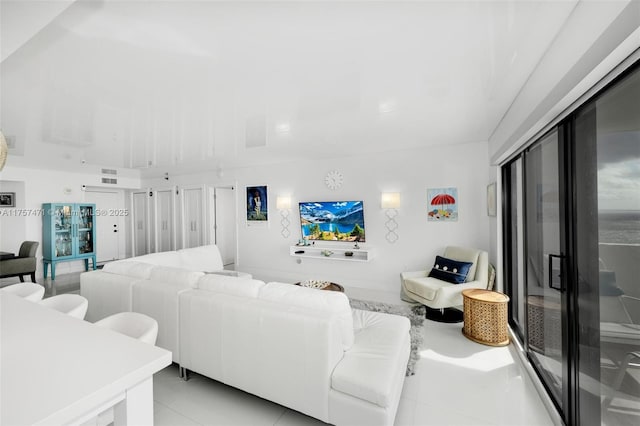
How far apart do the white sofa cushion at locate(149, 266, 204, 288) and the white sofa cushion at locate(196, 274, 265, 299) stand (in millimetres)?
85

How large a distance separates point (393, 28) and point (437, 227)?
141 inches

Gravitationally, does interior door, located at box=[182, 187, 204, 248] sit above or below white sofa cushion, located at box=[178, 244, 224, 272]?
above

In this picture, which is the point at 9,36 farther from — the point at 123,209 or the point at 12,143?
the point at 123,209

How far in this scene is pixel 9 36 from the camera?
1309 millimetres

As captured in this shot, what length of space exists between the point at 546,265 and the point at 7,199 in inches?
360

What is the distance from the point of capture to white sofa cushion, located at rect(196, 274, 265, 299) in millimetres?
2055

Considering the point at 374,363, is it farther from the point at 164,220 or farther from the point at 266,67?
the point at 164,220

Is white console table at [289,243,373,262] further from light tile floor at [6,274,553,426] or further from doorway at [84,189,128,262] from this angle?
doorway at [84,189,128,262]

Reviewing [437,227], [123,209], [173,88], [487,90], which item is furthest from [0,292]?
[123,209]

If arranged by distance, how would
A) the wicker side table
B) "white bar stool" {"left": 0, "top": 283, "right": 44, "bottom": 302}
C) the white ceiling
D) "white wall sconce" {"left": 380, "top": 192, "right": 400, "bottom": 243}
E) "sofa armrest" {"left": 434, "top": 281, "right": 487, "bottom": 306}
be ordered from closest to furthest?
→ the white ceiling < "white bar stool" {"left": 0, "top": 283, "right": 44, "bottom": 302} < the wicker side table < "sofa armrest" {"left": 434, "top": 281, "right": 487, "bottom": 306} < "white wall sconce" {"left": 380, "top": 192, "right": 400, "bottom": 243}

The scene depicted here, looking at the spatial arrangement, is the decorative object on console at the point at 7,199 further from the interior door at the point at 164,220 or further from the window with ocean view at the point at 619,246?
the window with ocean view at the point at 619,246

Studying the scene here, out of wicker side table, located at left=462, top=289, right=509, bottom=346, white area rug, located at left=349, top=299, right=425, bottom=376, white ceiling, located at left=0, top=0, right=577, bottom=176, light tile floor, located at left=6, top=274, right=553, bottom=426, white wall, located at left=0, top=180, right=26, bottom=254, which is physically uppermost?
white ceiling, located at left=0, top=0, right=577, bottom=176

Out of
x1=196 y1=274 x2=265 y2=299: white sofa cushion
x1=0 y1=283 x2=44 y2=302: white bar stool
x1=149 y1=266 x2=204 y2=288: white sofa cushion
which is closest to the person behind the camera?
x1=196 y1=274 x2=265 y2=299: white sofa cushion

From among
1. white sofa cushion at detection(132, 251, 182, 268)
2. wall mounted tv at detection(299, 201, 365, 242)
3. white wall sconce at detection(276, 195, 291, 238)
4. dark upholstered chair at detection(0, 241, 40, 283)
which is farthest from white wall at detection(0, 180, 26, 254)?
wall mounted tv at detection(299, 201, 365, 242)
